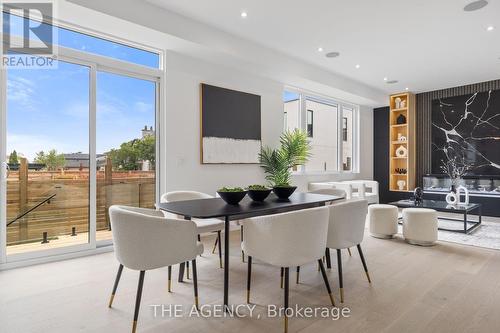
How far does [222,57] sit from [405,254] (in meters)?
3.62

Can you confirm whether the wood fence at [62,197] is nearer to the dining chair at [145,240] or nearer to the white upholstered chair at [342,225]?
the dining chair at [145,240]

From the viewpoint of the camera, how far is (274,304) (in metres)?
2.35

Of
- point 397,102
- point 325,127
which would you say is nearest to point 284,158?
point 325,127

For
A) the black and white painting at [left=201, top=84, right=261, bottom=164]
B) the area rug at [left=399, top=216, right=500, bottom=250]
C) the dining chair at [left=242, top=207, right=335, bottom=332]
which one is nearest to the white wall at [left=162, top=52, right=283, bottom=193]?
the black and white painting at [left=201, top=84, right=261, bottom=164]

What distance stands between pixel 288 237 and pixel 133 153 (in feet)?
9.30

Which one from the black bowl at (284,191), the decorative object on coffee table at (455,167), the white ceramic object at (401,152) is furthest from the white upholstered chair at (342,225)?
the white ceramic object at (401,152)

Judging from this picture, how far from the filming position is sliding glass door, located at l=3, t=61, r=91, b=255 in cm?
324

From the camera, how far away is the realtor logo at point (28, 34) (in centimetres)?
313

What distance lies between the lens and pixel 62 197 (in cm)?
356

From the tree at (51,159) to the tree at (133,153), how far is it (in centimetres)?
54

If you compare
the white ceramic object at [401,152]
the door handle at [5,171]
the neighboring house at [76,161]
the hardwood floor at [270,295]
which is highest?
the white ceramic object at [401,152]

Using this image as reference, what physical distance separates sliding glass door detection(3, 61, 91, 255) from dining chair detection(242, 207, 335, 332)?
2568 millimetres

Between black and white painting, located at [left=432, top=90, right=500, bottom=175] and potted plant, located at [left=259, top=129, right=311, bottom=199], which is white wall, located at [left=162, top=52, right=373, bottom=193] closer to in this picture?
potted plant, located at [left=259, top=129, right=311, bottom=199]

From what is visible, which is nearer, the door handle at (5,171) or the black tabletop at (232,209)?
the black tabletop at (232,209)
